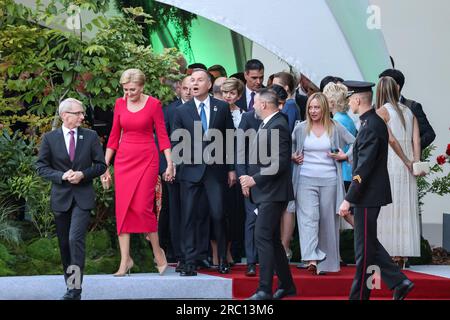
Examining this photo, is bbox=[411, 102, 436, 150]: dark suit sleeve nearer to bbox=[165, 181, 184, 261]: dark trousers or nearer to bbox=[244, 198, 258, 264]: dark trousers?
bbox=[244, 198, 258, 264]: dark trousers

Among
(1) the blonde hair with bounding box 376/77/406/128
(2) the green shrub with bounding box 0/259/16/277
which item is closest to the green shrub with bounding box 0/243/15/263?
(2) the green shrub with bounding box 0/259/16/277

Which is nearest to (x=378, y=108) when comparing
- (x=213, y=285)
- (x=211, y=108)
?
(x=211, y=108)

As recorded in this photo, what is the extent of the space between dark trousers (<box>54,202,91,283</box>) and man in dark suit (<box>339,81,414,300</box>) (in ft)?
7.46

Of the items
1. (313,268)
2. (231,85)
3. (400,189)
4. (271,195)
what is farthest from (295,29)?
(271,195)

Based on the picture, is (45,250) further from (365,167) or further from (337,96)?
(365,167)

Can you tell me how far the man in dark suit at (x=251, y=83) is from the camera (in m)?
14.3

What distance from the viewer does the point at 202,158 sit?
43.1 feet

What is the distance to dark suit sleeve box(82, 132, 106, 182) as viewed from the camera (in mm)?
12055

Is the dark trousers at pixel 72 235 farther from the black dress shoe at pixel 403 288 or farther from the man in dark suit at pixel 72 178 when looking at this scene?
the black dress shoe at pixel 403 288

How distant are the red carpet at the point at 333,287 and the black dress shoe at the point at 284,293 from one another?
26cm

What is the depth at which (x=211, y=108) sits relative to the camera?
1329 cm

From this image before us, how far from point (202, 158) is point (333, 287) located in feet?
5.76
